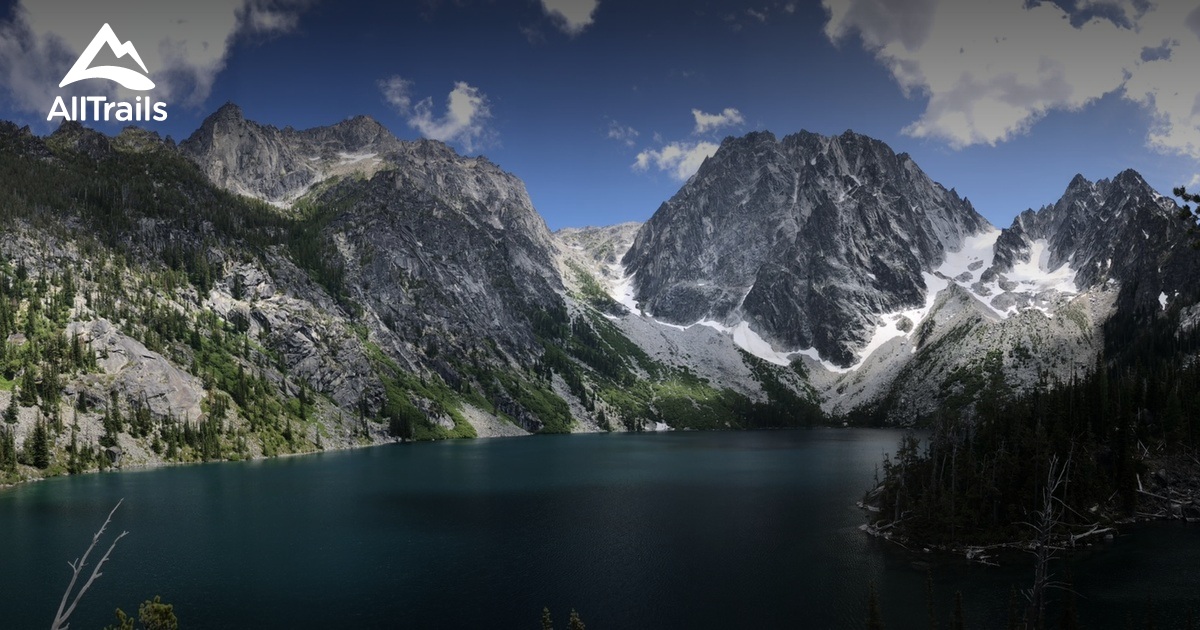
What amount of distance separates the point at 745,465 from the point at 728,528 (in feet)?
229

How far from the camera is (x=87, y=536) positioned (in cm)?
7756

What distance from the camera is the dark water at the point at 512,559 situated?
5516 centimetres

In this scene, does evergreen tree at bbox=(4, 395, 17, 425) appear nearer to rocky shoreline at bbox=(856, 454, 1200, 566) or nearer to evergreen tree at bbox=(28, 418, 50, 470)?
Result: evergreen tree at bbox=(28, 418, 50, 470)

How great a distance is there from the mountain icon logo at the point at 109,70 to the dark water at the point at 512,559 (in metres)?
68.5

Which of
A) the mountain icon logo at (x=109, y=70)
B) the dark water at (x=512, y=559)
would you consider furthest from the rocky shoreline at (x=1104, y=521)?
the mountain icon logo at (x=109, y=70)

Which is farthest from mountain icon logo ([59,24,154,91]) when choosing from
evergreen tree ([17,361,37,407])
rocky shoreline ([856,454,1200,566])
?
rocky shoreline ([856,454,1200,566])

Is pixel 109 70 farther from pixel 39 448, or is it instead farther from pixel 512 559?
pixel 512 559

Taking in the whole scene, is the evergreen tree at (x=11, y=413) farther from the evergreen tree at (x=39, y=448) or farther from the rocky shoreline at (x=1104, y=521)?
the rocky shoreline at (x=1104, y=521)

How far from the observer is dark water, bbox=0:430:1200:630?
5516cm

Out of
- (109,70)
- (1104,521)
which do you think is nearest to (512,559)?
(1104,521)

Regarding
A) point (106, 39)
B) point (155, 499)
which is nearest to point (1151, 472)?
point (155, 499)

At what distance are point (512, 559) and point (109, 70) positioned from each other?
10750 centimetres

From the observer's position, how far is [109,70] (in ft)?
367

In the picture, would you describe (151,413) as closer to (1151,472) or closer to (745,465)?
(745,465)
